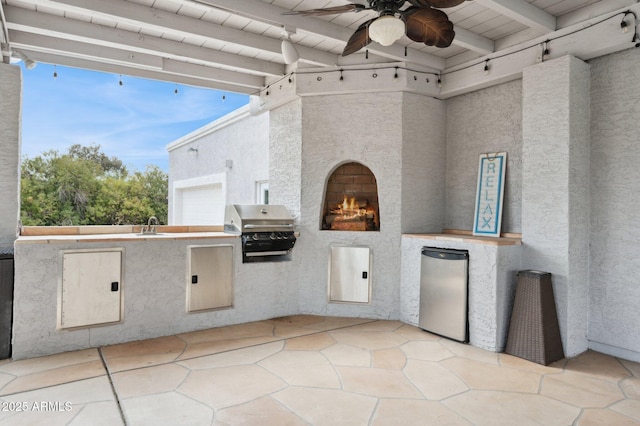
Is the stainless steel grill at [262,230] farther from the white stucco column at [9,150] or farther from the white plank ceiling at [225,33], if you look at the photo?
the white stucco column at [9,150]

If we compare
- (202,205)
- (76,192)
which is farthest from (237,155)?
(76,192)

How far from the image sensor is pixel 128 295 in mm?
3738

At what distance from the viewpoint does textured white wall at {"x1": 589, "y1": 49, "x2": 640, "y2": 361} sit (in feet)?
11.0

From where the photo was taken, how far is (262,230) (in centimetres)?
446

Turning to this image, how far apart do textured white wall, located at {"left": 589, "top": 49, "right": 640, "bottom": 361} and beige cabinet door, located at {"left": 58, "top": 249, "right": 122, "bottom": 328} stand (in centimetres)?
457

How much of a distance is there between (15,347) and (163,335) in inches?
47.2

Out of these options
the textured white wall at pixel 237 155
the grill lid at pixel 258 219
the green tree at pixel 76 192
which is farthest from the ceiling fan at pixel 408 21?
the green tree at pixel 76 192

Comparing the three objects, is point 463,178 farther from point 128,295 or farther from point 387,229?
point 128,295

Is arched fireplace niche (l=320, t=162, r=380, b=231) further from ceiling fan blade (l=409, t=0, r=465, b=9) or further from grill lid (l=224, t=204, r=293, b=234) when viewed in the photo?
ceiling fan blade (l=409, t=0, r=465, b=9)

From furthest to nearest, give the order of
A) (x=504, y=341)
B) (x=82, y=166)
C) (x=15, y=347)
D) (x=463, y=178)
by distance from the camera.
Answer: (x=82, y=166), (x=463, y=178), (x=504, y=341), (x=15, y=347)

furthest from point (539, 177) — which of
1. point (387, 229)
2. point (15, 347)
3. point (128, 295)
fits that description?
point (15, 347)

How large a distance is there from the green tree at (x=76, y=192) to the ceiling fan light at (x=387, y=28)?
14.7ft

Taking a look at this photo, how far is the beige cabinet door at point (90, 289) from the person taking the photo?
3.44 m

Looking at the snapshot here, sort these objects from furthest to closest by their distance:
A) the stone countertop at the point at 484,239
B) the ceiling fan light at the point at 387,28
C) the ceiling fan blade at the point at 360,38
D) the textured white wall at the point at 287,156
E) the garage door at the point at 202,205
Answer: the garage door at the point at 202,205, the textured white wall at the point at 287,156, the stone countertop at the point at 484,239, the ceiling fan blade at the point at 360,38, the ceiling fan light at the point at 387,28
